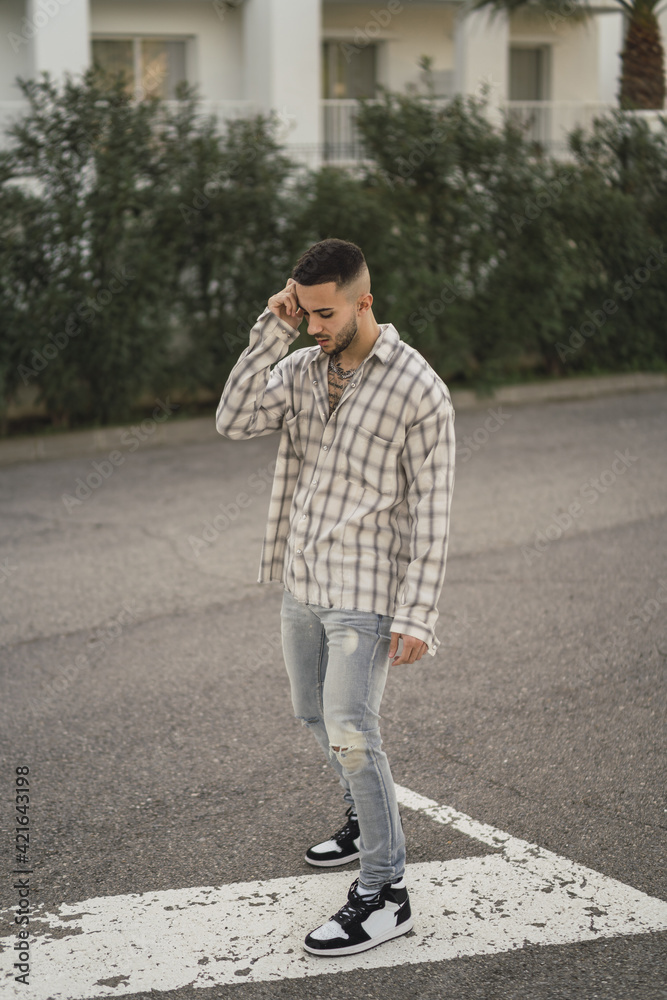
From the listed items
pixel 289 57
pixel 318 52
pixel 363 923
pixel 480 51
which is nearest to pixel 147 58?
pixel 289 57

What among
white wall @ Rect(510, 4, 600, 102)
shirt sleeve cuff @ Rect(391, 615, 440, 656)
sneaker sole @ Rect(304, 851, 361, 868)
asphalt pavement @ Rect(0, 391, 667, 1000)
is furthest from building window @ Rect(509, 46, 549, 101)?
shirt sleeve cuff @ Rect(391, 615, 440, 656)

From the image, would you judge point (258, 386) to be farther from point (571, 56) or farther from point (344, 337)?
point (571, 56)

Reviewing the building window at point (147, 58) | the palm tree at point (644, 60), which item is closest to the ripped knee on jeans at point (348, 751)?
the palm tree at point (644, 60)

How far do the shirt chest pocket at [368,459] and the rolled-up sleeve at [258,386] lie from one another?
0.28 metres

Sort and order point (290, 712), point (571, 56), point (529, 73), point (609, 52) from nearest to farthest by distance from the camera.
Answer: point (290, 712) < point (571, 56) < point (529, 73) < point (609, 52)

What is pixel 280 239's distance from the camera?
11531 mm

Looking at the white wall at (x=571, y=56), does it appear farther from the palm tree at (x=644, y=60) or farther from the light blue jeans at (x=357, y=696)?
the light blue jeans at (x=357, y=696)

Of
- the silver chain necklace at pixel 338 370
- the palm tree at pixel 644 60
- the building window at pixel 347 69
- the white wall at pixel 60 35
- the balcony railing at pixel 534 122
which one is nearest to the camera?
the silver chain necklace at pixel 338 370

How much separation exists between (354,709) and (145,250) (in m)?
8.40

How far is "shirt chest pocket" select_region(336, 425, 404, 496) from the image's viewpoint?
3139 mm

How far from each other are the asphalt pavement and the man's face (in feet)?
5.57

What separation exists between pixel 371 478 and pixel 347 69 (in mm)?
21157

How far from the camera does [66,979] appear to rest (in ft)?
9.99

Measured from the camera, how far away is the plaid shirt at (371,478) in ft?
10.1
